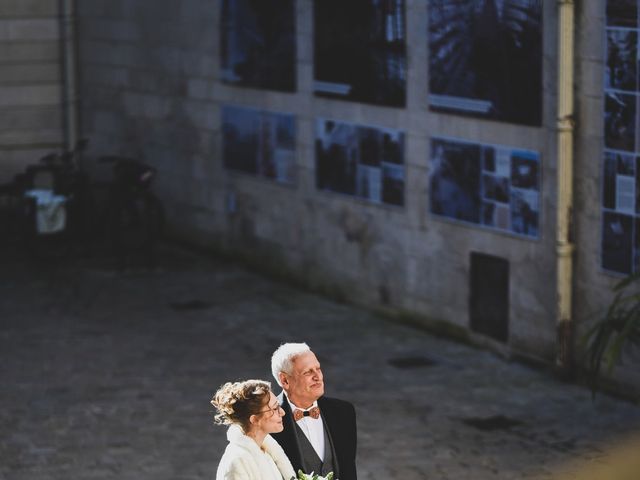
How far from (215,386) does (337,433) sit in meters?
6.87

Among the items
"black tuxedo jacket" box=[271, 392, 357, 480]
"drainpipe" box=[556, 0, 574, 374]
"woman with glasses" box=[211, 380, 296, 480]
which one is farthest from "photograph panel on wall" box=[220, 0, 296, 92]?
"woman with glasses" box=[211, 380, 296, 480]

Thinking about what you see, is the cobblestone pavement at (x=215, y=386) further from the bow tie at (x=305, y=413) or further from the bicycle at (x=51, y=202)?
the bow tie at (x=305, y=413)

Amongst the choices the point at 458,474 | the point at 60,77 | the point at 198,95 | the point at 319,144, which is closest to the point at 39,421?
the point at 458,474

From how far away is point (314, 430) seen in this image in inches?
283

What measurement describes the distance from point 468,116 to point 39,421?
4.98m

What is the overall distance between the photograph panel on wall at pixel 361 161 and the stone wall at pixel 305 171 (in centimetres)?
11

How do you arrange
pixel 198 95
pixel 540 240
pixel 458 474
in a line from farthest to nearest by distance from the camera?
pixel 198 95
pixel 540 240
pixel 458 474

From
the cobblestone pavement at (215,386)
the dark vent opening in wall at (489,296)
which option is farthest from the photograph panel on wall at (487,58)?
the cobblestone pavement at (215,386)

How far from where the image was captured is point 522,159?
14266 millimetres

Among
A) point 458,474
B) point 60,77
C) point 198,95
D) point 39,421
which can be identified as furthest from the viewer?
point 60,77

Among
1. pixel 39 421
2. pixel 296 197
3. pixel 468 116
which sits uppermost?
pixel 468 116

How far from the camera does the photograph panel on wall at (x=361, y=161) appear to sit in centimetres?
1623

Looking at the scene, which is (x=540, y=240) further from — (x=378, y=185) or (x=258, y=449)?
(x=258, y=449)

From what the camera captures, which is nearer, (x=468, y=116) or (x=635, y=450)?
(x=635, y=450)
